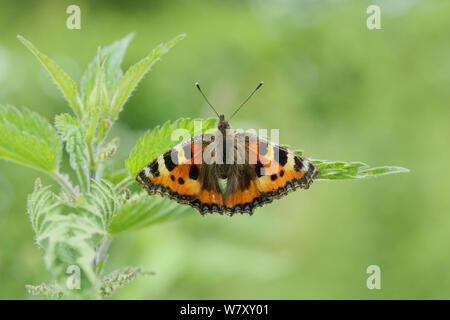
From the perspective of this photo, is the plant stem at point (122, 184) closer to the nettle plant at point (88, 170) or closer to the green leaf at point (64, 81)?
the nettle plant at point (88, 170)

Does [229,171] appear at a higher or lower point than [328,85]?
lower

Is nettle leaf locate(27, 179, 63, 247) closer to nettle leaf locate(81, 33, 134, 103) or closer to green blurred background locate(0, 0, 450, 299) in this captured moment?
nettle leaf locate(81, 33, 134, 103)

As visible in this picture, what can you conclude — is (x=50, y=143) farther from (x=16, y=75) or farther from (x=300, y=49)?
(x=300, y=49)

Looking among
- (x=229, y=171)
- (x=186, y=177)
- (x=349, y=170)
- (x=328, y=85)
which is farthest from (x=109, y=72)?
(x=328, y=85)

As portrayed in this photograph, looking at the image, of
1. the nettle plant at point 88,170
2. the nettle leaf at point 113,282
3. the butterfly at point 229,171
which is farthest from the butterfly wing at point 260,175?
the nettle leaf at point 113,282

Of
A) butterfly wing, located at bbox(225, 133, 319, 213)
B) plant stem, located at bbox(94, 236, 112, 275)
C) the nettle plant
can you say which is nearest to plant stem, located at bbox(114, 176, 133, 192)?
the nettle plant

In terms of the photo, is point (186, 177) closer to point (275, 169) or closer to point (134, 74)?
point (275, 169)
